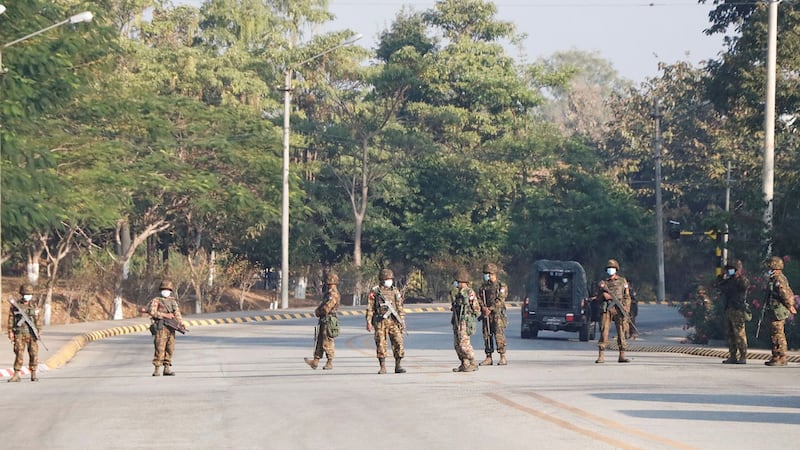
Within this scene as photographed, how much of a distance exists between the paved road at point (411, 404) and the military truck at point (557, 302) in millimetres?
6783

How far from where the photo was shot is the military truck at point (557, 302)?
3672 centimetres

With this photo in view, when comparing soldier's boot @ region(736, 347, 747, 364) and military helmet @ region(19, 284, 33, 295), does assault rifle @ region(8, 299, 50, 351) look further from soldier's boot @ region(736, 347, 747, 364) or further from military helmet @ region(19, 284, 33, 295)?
soldier's boot @ region(736, 347, 747, 364)

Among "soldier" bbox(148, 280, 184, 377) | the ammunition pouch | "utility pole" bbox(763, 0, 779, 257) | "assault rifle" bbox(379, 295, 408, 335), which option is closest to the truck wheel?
"utility pole" bbox(763, 0, 779, 257)

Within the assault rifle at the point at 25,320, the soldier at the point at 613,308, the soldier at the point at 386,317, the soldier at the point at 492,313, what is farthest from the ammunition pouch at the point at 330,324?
the soldier at the point at 613,308

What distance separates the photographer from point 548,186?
72.7 m

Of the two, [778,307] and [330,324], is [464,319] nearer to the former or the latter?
[330,324]

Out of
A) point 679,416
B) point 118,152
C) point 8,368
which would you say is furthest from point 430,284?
point 679,416

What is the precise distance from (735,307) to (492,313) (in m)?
4.34

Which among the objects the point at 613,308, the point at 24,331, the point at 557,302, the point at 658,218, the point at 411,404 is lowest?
the point at 411,404

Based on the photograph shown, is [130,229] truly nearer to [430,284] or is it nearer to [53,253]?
[53,253]

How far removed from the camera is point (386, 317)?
23672mm

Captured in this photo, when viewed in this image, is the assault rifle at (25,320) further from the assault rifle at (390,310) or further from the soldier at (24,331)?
the assault rifle at (390,310)

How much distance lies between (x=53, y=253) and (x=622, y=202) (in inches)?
1091

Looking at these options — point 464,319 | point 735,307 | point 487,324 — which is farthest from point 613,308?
point 464,319
